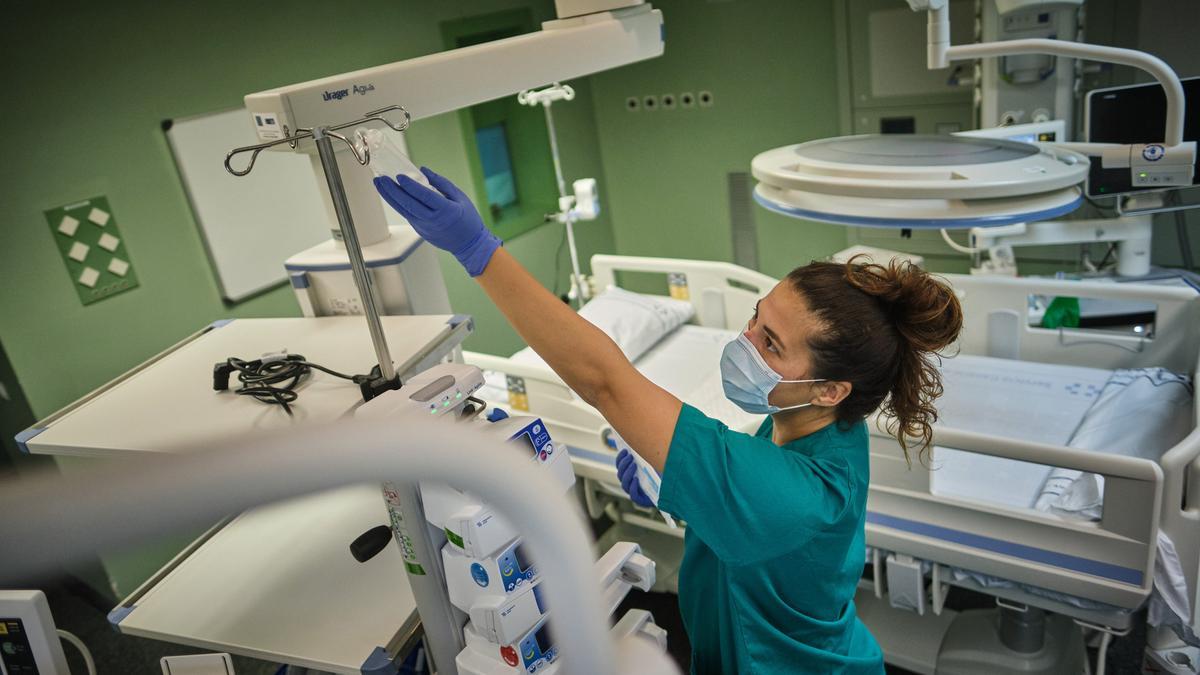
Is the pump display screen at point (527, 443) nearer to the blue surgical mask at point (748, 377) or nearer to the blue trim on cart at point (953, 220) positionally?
the blue surgical mask at point (748, 377)

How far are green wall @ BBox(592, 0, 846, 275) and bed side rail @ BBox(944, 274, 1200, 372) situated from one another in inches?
58.5

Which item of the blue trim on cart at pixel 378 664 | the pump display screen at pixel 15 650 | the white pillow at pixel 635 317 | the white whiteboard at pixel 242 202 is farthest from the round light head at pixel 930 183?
the white whiteboard at pixel 242 202

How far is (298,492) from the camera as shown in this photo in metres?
0.44

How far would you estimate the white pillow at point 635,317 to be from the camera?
10.7ft

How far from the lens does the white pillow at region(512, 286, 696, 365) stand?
3.24 meters

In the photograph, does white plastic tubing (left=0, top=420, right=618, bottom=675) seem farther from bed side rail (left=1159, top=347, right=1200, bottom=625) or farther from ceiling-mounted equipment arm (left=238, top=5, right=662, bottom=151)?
bed side rail (left=1159, top=347, right=1200, bottom=625)

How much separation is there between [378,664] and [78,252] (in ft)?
6.49

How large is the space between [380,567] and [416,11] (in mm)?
2916

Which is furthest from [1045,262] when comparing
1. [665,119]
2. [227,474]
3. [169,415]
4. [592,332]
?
[227,474]

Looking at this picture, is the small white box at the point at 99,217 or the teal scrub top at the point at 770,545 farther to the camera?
the small white box at the point at 99,217

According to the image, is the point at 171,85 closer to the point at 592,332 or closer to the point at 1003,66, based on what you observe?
the point at 592,332

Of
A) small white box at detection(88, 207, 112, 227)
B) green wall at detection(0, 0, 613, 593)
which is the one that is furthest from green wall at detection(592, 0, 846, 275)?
small white box at detection(88, 207, 112, 227)

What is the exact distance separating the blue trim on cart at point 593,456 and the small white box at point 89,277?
1.73 meters

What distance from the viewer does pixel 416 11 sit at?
3.90m
